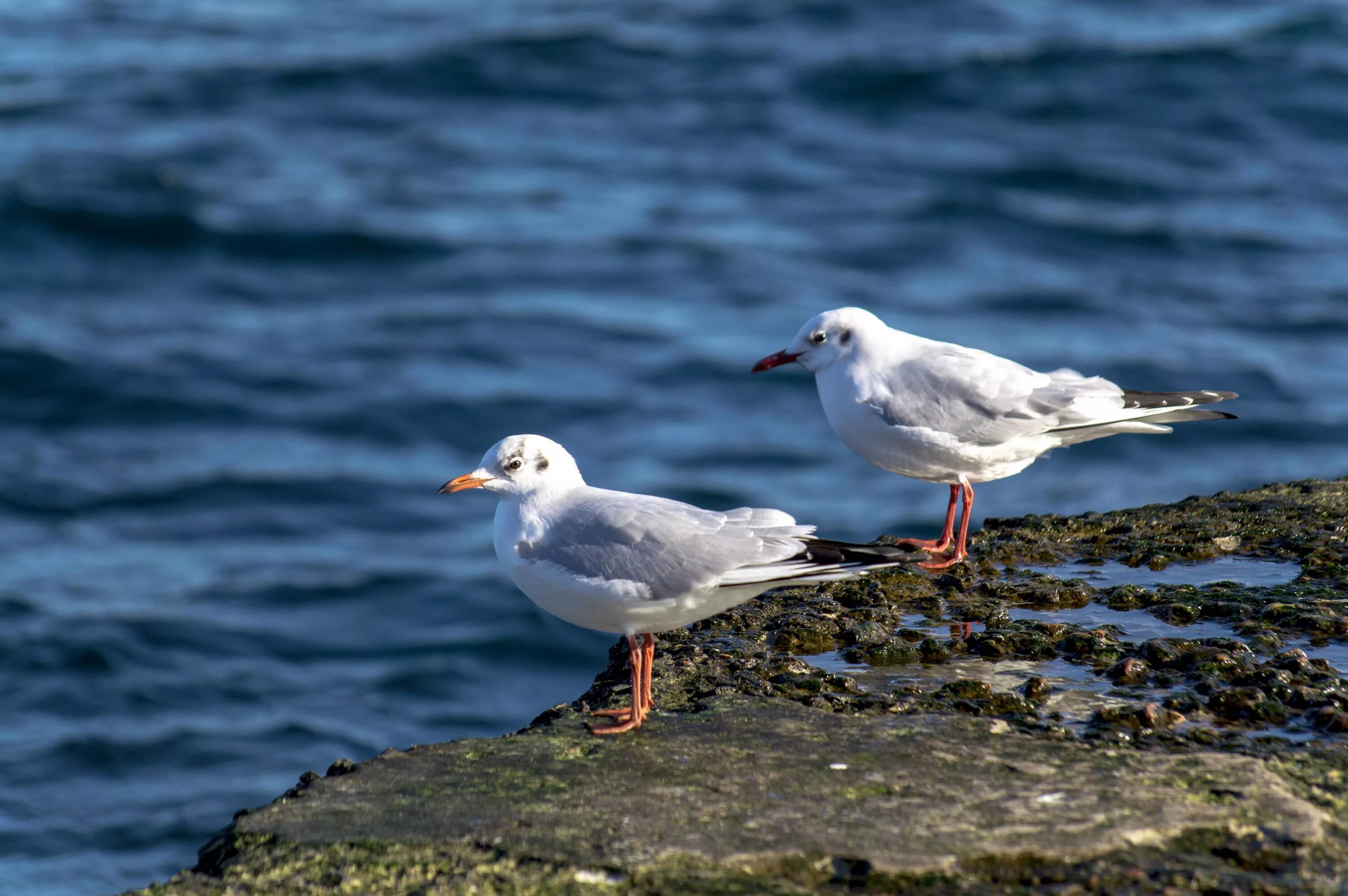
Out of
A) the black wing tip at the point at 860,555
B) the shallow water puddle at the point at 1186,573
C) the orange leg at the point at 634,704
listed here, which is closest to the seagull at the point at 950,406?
the shallow water puddle at the point at 1186,573

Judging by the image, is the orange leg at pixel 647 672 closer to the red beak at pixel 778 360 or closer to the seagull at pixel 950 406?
the seagull at pixel 950 406

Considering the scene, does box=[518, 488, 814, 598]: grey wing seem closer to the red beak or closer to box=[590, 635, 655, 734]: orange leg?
A: box=[590, 635, 655, 734]: orange leg

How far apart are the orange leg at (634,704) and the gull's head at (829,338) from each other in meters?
1.98

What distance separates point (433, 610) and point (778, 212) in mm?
9734

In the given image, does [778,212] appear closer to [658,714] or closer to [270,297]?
[270,297]

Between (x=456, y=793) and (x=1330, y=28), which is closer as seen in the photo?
(x=456, y=793)

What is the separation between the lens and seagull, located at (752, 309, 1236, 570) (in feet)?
20.3

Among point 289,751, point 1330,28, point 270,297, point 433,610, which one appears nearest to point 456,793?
point 289,751

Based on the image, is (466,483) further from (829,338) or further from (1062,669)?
(1062,669)

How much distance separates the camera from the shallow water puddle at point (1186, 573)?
224 inches

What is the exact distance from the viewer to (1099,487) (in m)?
15.0

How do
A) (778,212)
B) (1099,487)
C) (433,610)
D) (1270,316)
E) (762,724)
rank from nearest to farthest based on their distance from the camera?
(762,724) → (433,610) → (1099,487) → (1270,316) → (778,212)

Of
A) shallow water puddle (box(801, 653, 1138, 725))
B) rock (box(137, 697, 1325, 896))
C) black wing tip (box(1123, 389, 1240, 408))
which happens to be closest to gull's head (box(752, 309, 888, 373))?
black wing tip (box(1123, 389, 1240, 408))

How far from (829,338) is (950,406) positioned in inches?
26.2
